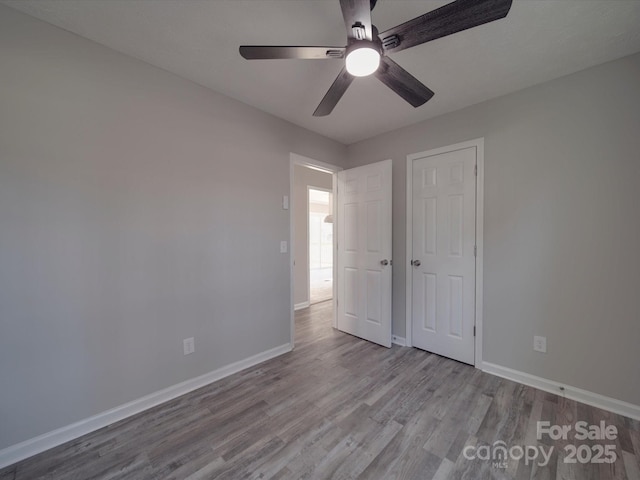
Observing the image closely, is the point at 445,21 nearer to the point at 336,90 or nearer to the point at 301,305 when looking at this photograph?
the point at 336,90

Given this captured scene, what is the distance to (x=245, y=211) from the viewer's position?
2.50 m

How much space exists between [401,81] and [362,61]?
375 millimetres

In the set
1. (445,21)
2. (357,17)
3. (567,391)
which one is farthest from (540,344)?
(357,17)

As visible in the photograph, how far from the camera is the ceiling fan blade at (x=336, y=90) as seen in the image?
1494 millimetres

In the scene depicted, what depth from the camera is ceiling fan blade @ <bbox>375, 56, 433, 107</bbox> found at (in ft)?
4.73

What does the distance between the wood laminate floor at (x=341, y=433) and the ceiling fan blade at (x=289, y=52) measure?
2216mm

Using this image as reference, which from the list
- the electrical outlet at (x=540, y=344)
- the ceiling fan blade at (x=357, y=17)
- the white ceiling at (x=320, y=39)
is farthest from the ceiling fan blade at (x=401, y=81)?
the electrical outlet at (x=540, y=344)

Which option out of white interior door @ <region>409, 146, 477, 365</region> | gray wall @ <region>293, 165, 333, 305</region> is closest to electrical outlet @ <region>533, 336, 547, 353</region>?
white interior door @ <region>409, 146, 477, 365</region>

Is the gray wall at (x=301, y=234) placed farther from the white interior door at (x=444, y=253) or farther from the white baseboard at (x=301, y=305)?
the white interior door at (x=444, y=253)

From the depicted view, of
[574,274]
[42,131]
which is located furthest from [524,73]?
[42,131]

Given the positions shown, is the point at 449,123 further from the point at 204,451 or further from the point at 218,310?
the point at 204,451

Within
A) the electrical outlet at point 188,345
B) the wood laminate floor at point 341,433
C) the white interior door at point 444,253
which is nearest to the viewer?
the wood laminate floor at point 341,433

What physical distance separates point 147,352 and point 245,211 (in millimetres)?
1381

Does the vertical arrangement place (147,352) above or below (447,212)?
below
